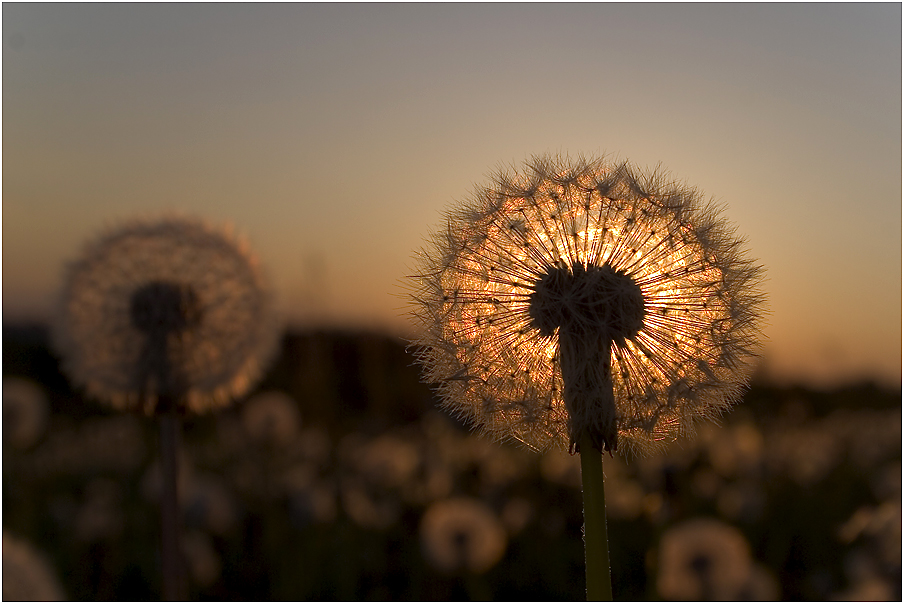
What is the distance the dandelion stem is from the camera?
259 centimetres

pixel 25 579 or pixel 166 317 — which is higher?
pixel 166 317


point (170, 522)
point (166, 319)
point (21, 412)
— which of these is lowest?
point (170, 522)

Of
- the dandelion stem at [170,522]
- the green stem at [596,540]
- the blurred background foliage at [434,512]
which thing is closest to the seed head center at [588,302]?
the green stem at [596,540]

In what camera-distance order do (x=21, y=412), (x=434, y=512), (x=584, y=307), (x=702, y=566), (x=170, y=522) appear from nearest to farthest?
(x=584, y=307), (x=170, y=522), (x=702, y=566), (x=434, y=512), (x=21, y=412)

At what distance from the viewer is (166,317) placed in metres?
3.44

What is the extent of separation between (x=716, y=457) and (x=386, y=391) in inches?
198

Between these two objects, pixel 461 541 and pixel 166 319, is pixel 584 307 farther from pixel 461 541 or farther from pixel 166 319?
pixel 461 541

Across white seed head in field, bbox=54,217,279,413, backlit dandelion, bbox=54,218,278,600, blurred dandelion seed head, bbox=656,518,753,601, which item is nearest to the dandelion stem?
backlit dandelion, bbox=54,218,278,600

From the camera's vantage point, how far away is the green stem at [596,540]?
143 centimetres

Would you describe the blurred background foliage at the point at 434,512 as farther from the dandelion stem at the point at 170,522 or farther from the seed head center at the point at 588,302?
the seed head center at the point at 588,302

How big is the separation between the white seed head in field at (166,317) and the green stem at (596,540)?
2.36 meters

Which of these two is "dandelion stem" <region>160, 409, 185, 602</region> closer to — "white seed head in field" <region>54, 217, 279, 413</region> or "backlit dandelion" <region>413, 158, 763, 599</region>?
"white seed head in field" <region>54, 217, 279, 413</region>

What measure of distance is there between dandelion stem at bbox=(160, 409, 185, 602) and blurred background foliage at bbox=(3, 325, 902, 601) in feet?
4.95

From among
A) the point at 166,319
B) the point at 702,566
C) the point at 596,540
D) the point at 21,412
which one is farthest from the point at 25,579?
the point at 21,412
